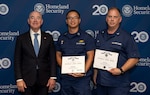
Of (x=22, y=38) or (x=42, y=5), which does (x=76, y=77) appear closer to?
(x=22, y=38)

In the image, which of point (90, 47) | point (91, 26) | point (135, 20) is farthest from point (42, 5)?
point (135, 20)

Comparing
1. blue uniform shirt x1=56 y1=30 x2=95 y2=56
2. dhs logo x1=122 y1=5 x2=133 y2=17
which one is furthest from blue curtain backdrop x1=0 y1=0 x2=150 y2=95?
blue uniform shirt x1=56 y1=30 x2=95 y2=56

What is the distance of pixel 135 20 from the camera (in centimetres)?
394

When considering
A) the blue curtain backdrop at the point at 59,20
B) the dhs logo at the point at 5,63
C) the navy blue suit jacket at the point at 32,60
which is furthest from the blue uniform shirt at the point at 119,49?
the dhs logo at the point at 5,63

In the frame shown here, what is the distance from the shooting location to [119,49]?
10.2 feet

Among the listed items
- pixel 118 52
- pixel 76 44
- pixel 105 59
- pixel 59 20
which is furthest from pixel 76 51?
pixel 59 20

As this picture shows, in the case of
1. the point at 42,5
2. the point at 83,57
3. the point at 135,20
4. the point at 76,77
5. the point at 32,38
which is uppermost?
the point at 42,5

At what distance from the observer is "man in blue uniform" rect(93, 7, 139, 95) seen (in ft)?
10.2

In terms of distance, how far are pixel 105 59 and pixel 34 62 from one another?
0.85 metres

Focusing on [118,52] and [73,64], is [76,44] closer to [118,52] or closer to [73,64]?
[73,64]

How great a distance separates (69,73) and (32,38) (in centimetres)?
62

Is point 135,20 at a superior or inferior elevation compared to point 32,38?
superior

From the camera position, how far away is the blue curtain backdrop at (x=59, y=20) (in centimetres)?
385

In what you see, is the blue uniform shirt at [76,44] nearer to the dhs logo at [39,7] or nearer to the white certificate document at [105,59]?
the white certificate document at [105,59]
